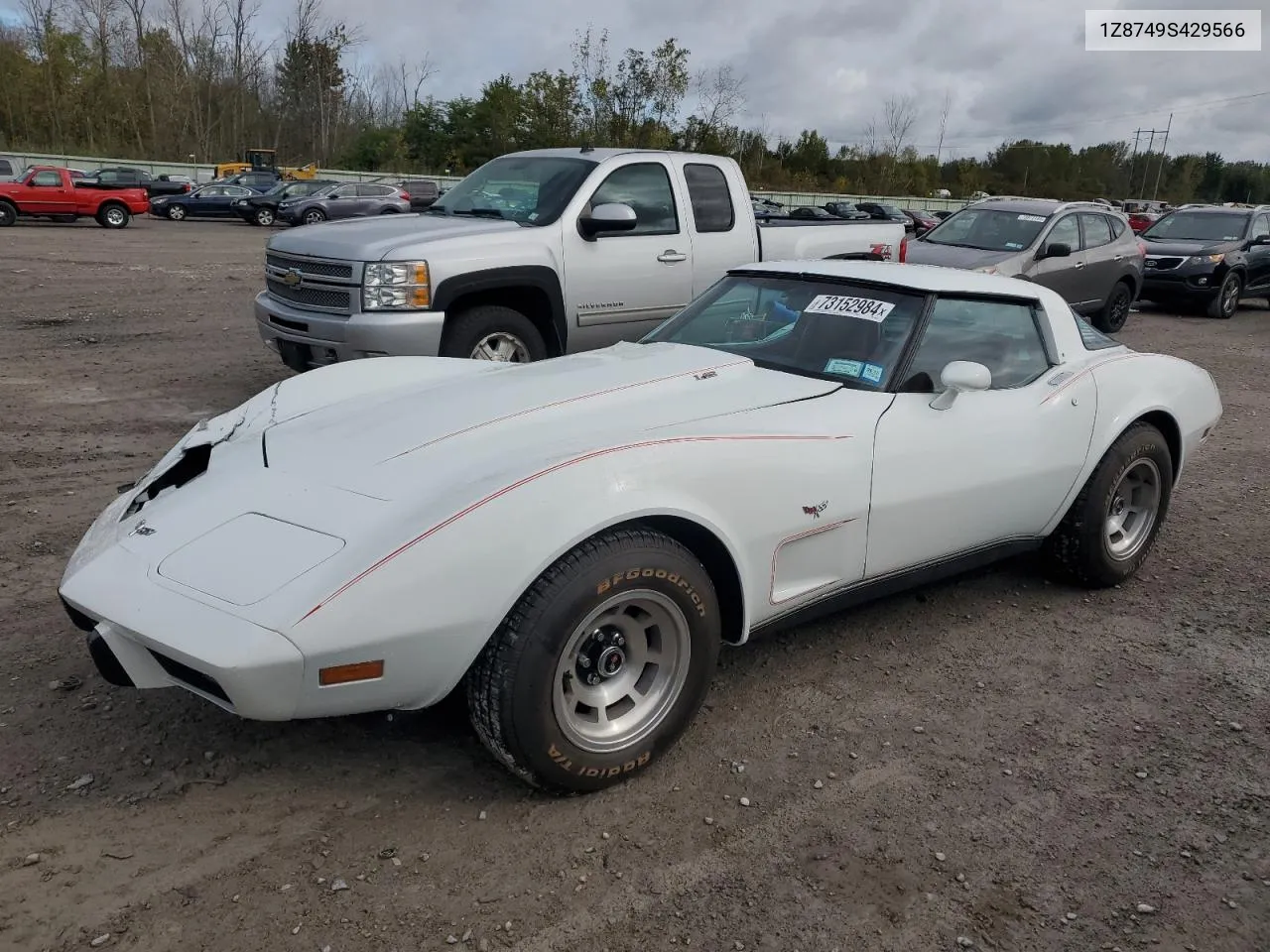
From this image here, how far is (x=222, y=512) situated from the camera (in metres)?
2.66

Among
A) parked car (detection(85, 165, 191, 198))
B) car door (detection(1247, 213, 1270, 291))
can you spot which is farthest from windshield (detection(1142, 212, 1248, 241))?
parked car (detection(85, 165, 191, 198))

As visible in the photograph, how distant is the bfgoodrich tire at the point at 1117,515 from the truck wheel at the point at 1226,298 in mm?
12461

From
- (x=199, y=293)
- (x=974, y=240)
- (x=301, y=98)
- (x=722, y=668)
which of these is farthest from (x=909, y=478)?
(x=301, y=98)

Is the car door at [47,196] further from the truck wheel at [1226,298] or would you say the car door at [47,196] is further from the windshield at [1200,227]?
the truck wheel at [1226,298]

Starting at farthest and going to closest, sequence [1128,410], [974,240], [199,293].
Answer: [199,293], [974,240], [1128,410]

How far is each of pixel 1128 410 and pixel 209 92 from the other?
223 ft

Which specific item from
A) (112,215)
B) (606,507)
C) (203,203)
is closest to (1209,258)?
(606,507)

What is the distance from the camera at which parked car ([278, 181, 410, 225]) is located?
30.1 metres

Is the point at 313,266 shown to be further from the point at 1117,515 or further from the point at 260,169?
the point at 260,169

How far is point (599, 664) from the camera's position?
273cm

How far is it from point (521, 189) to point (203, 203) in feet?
96.9

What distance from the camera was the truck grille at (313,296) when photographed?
6172 millimetres

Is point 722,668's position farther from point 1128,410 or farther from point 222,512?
point 1128,410

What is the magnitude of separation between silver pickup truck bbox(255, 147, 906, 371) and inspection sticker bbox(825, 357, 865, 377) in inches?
126
